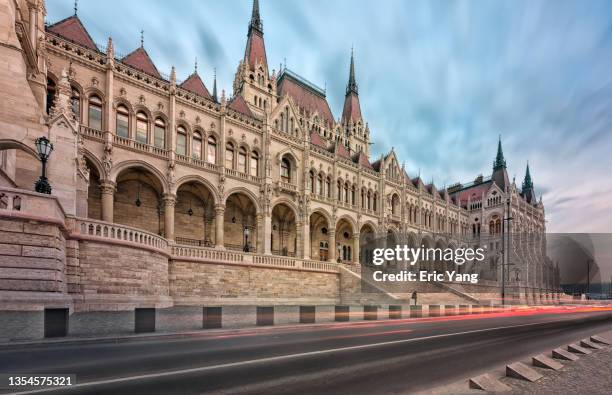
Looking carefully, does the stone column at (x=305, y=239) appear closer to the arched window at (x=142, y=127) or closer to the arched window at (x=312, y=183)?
the arched window at (x=312, y=183)

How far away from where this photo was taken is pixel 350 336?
435 inches

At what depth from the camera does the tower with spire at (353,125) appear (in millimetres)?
54594

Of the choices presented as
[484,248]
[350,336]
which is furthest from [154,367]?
[484,248]

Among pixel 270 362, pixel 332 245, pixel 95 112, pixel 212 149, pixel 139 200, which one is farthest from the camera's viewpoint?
pixel 332 245

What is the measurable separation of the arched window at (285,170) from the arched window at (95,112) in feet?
52.8

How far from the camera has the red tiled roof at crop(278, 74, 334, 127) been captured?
49438mm

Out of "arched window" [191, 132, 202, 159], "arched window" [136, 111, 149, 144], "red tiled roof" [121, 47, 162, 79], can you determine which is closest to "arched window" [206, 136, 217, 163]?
"arched window" [191, 132, 202, 159]

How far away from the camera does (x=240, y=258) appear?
23016mm

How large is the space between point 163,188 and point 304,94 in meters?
34.2

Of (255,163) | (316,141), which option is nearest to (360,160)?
(316,141)

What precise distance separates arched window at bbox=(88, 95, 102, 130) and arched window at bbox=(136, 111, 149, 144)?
241 cm

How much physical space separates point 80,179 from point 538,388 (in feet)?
67.1

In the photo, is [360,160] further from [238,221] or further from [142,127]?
[142,127]

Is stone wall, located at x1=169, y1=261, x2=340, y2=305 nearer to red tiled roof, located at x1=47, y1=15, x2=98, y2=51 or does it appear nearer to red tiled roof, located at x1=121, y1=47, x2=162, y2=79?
red tiled roof, located at x1=121, y1=47, x2=162, y2=79
